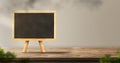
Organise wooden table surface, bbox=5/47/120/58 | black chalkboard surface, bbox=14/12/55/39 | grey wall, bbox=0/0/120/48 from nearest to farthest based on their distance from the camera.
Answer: wooden table surface, bbox=5/47/120/58, black chalkboard surface, bbox=14/12/55/39, grey wall, bbox=0/0/120/48

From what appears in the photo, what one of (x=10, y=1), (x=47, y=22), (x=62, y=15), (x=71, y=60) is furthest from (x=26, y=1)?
(x=71, y=60)

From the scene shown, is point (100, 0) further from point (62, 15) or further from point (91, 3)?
point (62, 15)

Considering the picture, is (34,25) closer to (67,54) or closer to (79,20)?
(67,54)

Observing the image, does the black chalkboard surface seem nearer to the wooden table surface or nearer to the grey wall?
the wooden table surface

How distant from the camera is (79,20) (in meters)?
5.79

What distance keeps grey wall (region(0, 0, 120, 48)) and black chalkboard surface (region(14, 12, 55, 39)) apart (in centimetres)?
90

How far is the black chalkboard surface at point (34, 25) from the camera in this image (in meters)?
4.86

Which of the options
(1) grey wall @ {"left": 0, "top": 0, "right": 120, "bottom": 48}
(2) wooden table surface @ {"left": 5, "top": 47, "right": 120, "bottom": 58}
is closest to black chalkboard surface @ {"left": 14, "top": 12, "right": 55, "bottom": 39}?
(2) wooden table surface @ {"left": 5, "top": 47, "right": 120, "bottom": 58}

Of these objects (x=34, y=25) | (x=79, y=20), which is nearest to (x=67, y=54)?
(x=34, y=25)

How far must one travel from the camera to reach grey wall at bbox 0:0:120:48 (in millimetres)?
5773

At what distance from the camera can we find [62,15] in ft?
19.0

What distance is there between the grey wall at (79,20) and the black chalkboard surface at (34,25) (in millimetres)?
898

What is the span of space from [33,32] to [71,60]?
51.6 inches

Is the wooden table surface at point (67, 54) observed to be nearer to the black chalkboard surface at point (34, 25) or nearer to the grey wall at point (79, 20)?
the black chalkboard surface at point (34, 25)
